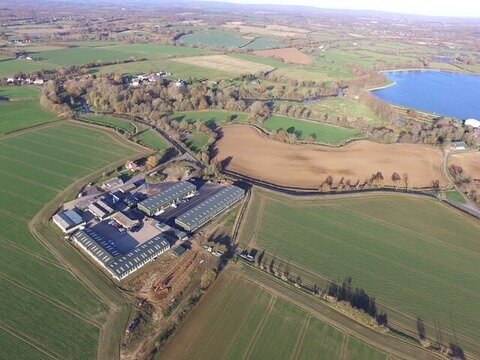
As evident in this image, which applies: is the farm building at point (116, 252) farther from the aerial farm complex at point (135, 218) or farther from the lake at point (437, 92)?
the lake at point (437, 92)

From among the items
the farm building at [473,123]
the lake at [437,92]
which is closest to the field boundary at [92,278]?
the farm building at [473,123]

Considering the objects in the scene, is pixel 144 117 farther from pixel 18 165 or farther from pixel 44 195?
pixel 44 195

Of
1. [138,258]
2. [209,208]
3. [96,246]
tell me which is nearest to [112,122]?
[209,208]

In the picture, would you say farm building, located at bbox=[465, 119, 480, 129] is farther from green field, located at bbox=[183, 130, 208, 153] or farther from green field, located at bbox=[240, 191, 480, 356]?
green field, located at bbox=[183, 130, 208, 153]

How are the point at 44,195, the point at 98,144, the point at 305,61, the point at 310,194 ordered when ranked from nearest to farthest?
the point at 44,195, the point at 310,194, the point at 98,144, the point at 305,61

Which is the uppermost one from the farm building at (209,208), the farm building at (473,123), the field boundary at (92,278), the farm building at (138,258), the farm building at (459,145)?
the farm building at (473,123)

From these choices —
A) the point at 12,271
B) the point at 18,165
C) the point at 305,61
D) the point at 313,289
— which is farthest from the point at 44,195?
the point at 305,61

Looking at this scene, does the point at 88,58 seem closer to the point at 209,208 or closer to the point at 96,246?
the point at 209,208

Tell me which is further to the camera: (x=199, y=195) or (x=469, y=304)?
(x=199, y=195)

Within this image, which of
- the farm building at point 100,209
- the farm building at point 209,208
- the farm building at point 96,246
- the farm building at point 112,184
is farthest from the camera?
the farm building at point 112,184
